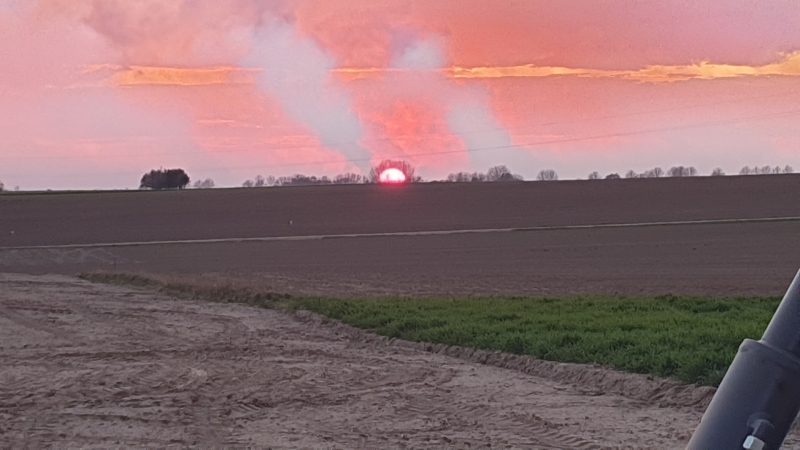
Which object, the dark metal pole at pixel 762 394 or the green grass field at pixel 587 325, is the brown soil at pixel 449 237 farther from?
the dark metal pole at pixel 762 394

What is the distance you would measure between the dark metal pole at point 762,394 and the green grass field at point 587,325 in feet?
27.6

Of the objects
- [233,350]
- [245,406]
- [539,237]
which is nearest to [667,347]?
[245,406]

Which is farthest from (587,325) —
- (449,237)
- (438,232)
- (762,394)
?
(438,232)

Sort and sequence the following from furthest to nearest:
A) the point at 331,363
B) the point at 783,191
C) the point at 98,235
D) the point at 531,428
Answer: the point at 783,191, the point at 98,235, the point at 331,363, the point at 531,428

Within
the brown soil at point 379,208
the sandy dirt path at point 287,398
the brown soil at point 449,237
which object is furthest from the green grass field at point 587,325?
the brown soil at point 379,208

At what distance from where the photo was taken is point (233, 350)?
13234mm

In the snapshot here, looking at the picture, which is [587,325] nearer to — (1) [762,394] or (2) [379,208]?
(1) [762,394]

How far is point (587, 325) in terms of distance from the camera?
13430 mm

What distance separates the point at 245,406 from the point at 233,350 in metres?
3.94

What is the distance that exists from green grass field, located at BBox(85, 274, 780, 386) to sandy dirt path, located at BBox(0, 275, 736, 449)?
65cm

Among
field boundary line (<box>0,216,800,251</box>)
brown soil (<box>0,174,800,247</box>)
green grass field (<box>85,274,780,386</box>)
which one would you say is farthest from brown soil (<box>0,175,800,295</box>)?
green grass field (<box>85,274,780,386</box>)

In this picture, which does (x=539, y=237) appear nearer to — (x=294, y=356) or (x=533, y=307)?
(x=533, y=307)

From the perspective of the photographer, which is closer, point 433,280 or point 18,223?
point 433,280

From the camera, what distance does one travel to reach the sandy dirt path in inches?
318
